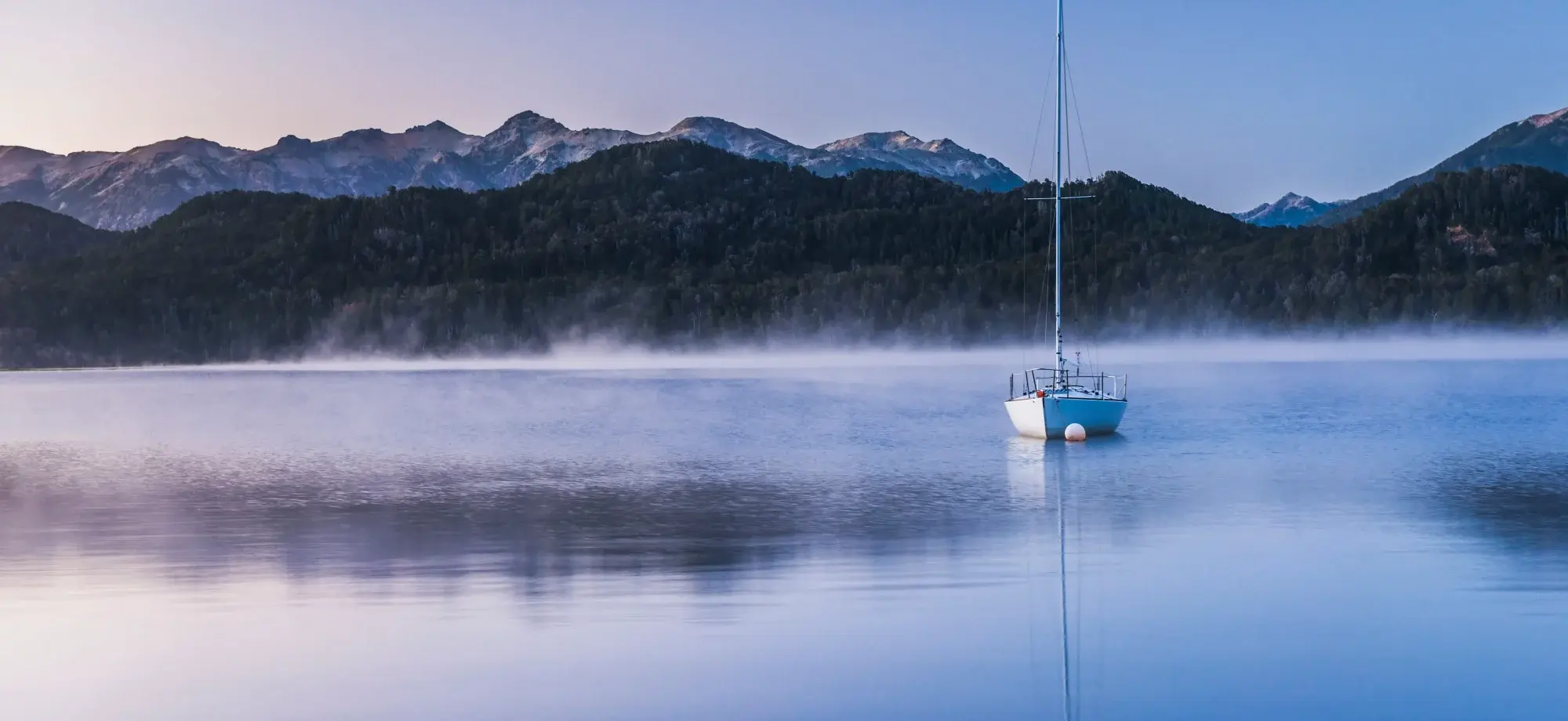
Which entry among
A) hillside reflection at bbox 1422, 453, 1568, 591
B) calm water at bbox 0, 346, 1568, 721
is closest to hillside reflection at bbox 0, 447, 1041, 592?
calm water at bbox 0, 346, 1568, 721

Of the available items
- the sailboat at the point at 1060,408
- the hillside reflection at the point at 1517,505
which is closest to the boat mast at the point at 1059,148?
the sailboat at the point at 1060,408

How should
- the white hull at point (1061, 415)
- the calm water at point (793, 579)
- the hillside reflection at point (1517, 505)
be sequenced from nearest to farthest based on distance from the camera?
the calm water at point (793, 579), the hillside reflection at point (1517, 505), the white hull at point (1061, 415)

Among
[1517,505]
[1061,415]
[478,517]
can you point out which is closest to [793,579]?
[478,517]

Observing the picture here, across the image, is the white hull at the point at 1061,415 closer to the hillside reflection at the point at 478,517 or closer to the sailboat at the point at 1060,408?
the sailboat at the point at 1060,408

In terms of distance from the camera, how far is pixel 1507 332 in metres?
195

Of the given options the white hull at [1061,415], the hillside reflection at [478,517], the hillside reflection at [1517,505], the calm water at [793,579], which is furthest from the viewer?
the white hull at [1061,415]

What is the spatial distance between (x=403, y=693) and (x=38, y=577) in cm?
934

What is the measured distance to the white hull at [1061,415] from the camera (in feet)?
136

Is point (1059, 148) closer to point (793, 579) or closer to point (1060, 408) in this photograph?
point (1060, 408)

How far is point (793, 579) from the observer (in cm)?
1903

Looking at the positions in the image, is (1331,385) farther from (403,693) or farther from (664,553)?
(403,693)

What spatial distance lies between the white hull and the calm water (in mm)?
1260

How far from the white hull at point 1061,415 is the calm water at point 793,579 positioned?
4.13ft

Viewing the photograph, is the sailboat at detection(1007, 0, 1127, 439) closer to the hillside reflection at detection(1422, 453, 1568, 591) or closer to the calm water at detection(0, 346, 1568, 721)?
the calm water at detection(0, 346, 1568, 721)
